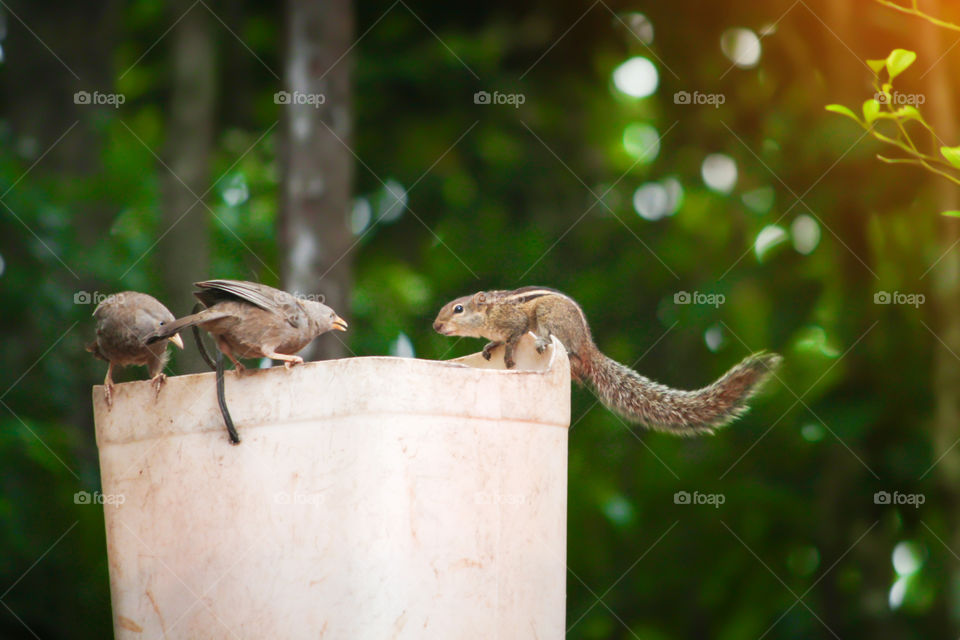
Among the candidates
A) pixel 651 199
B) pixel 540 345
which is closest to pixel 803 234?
pixel 651 199

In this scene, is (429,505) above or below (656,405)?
below

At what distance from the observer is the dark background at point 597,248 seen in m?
4.91

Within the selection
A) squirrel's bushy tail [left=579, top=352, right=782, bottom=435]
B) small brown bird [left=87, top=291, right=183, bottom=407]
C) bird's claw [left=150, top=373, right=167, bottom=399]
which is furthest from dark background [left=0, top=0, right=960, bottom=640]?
bird's claw [left=150, top=373, right=167, bottom=399]

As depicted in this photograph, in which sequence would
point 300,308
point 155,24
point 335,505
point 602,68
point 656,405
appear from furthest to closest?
point 155,24, point 602,68, point 656,405, point 300,308, point 335,505

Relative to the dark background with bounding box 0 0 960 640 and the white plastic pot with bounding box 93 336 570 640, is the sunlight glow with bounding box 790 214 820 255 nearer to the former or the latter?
the dark background with bounding box 0 0 960 640

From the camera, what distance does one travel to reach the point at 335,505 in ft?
5.77

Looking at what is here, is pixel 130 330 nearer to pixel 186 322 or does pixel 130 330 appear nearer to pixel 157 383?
pixel 186 322

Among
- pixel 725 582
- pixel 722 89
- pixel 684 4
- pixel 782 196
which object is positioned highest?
pixel 684 4

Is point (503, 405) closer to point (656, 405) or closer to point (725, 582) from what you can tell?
point (656, 405)

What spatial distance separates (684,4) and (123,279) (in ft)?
11.2

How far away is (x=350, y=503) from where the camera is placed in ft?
5.74

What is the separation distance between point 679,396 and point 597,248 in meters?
2.76

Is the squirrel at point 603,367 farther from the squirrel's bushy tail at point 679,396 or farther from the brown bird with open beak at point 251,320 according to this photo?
the brown bird with open beak at point 251,320

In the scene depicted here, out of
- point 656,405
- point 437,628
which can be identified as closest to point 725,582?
point 656,405
